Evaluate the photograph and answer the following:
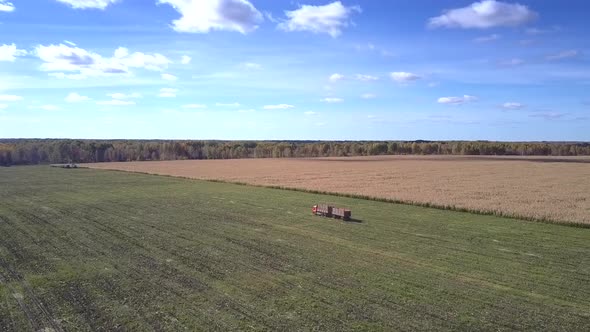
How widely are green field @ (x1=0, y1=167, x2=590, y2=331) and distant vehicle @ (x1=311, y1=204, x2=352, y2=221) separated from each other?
0.64 m

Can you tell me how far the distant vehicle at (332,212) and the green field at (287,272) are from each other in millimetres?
642

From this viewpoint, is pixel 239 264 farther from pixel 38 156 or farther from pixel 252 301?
pixel 38 156

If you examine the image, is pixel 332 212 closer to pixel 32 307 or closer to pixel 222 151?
pixel 32 307

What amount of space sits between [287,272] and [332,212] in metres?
11.9

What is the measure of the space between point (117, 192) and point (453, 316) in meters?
34.3

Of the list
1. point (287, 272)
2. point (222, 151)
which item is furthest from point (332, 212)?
point (222, 151)

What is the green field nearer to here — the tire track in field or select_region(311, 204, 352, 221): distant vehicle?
the tire track in field

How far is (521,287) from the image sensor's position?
44.5 ft

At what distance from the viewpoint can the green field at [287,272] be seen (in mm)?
10984

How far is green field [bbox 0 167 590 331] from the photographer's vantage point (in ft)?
36.0

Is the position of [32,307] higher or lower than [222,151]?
lower

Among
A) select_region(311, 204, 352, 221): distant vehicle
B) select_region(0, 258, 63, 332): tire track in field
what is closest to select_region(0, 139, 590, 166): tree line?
select_region(311, 204, 352, 221): distant vehicle

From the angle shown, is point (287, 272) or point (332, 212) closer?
point (287, 272)

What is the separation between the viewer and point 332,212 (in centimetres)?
2659
